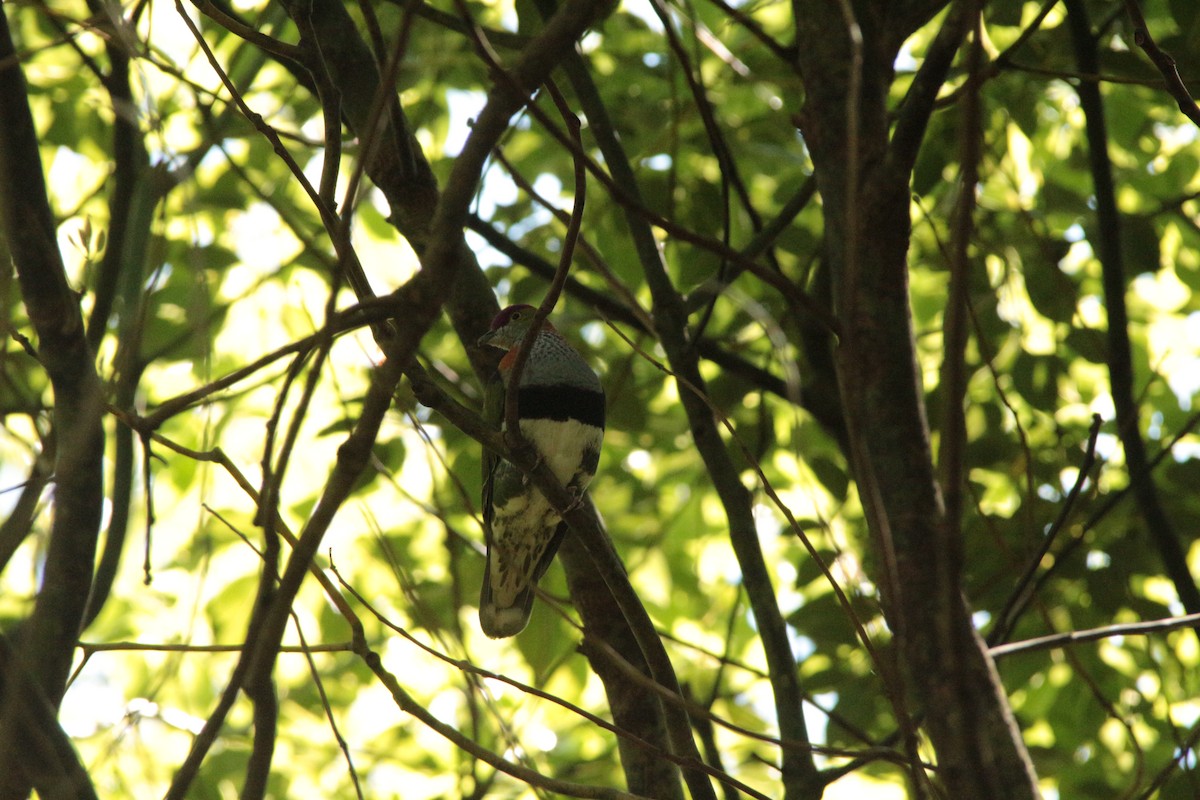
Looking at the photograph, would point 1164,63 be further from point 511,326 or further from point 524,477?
point 511,326

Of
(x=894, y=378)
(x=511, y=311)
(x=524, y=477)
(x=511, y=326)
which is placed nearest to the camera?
(x=894, y=378)

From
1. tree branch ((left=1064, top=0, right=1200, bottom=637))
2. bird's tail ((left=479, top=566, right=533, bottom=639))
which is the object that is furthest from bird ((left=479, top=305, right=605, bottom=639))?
tree branch ((left=1064, top=0, right=1200, bottom=637))

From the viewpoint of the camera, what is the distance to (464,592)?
4.09 m

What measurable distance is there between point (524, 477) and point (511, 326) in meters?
0.75

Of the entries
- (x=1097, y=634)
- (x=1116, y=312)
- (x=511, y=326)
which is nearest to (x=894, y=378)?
(x=1097, y=634)

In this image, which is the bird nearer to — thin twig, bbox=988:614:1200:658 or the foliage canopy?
the foliage canopy

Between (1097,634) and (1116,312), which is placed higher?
(1116,312)

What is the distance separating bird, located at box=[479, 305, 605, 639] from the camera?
347 centimetres

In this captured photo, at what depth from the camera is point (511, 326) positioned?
397cm

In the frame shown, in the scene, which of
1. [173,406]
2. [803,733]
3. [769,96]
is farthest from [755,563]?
[769,96]

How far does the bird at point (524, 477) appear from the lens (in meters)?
3.47

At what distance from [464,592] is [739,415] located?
3.86ft

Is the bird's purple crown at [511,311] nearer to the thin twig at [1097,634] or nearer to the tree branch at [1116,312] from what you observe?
the tree branch at [1116,312]

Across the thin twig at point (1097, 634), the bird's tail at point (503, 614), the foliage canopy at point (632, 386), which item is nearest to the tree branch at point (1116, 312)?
the foliage canopy at point (632, 386)
